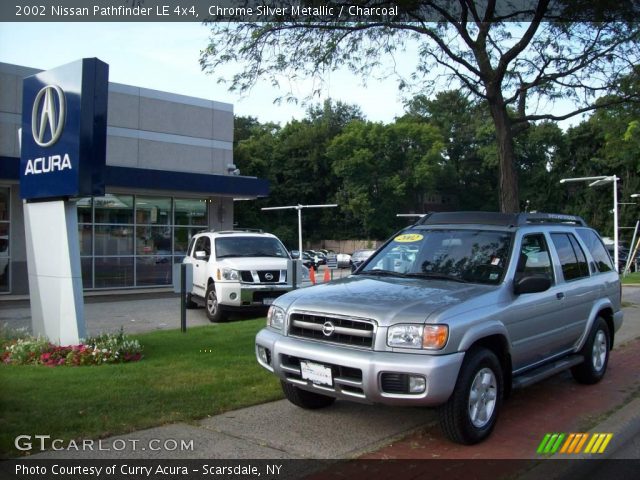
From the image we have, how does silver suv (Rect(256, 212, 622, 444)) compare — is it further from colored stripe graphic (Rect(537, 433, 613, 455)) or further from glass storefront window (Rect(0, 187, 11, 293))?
glass storefront window (Rect(0, 187, 11, 293))

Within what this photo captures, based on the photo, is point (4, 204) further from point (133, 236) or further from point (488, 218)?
point (488, 218)

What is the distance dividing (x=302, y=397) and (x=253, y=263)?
283 inches

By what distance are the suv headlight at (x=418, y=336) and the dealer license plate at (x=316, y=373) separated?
578mm

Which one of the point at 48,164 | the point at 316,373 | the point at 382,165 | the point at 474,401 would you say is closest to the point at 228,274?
the point at 48,164

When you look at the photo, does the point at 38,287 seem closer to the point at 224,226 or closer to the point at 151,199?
the point at 151,199

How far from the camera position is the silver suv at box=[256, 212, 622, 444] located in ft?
14.9

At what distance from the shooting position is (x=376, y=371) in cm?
450

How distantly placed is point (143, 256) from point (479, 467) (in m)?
17.3

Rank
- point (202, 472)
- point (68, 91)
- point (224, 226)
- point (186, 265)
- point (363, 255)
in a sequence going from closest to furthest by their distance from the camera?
1. point (202, 472)
2. point (68, 91)
3. point (186, 265)
4. point (224, 226)
5. point (363, 255)

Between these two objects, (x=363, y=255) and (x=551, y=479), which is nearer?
(x=551, y=479)

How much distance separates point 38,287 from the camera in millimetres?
8422

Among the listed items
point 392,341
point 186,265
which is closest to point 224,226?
point 186,265

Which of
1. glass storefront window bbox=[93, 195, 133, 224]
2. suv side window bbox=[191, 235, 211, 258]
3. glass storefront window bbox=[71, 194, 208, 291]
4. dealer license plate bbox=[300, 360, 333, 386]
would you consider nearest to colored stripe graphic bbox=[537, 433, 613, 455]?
dealer license plate bbox=[300, 360, 333, 386]

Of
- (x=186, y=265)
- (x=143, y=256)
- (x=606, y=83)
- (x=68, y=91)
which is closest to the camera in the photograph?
(x=68, y=91)
